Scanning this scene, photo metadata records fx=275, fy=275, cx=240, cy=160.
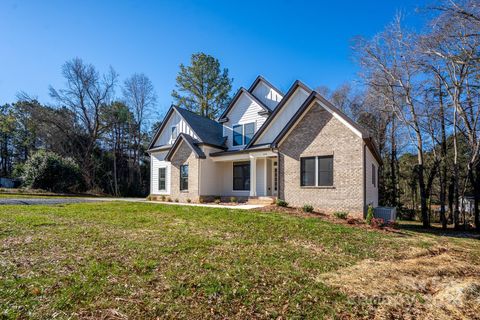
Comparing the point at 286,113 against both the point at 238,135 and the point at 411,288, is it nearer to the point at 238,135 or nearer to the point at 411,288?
the point at 238,135

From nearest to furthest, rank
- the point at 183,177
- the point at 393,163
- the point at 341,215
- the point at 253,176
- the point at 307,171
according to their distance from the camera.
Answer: the point at 341,215
the point at 307,171
the point at 253,176
the point at 183,177
the point at 393,163

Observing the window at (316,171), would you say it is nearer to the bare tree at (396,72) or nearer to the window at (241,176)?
the window at (241,176)

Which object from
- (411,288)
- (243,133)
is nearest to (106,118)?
(243,133)

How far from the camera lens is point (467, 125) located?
15.5 m

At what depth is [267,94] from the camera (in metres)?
19.8

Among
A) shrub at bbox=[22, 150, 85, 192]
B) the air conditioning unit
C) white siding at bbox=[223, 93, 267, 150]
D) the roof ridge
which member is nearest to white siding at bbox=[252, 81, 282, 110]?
the roof ridge

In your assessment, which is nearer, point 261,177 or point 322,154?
point 322,154

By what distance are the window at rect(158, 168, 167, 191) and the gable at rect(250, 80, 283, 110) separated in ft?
30.3

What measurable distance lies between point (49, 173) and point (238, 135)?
18330 mm

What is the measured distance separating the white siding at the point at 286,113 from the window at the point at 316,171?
320cm

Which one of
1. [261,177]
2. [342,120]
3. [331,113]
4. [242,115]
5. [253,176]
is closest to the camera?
[342,120]

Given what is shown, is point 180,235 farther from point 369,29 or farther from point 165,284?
point 369,29

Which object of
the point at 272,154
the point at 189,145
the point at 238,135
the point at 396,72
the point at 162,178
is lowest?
the point at 162,178

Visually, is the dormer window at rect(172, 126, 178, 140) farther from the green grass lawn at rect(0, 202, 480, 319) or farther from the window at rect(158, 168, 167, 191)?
the green grass lawn at rect(0, 202, 480, 319)
